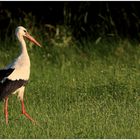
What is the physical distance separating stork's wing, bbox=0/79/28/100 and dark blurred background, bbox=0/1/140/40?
483cm

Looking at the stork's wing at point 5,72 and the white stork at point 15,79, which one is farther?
the stork's wing at point 5,72

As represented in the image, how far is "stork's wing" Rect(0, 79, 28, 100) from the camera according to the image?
8.89m

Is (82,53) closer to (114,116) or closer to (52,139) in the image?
(114,116)

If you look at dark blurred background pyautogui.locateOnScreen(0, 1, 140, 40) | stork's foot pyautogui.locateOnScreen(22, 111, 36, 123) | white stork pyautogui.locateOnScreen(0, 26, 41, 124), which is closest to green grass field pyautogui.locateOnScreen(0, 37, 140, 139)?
stork's foot pyautogui.locateOnScreen(22, 111, 36, 123)

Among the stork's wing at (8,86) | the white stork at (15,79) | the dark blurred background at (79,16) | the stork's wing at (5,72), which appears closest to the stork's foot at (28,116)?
the white stork at (15,79)

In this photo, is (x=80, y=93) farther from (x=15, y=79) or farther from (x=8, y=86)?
(x=8, y=86)

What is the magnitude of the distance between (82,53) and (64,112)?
3.96m

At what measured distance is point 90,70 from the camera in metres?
11.8

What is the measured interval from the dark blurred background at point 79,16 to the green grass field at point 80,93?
46 centimetres

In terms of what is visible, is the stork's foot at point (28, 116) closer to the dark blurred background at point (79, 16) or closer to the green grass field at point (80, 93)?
the green grass field at point (80, 93)

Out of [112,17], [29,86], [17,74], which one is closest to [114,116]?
[17,74]

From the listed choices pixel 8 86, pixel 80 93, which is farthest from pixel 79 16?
pixel 8 86

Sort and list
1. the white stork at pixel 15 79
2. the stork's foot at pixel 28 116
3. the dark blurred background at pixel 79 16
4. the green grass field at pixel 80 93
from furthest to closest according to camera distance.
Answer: the dark blurred background at pixel 79 16, the white stork at pixel 15 79, the stork's foot at pixel 28 116, the green grass field at pixel 80 93

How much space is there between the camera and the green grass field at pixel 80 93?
334 inches
